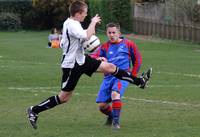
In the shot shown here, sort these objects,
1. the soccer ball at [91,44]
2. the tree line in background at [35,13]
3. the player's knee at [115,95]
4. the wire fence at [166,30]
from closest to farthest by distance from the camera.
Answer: the player's knee at [115,95] < the soccer ball at [91,44] < the wire fence at [166,30] < the tree line in background at [35,13]

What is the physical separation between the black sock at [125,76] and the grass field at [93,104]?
0.73 metres

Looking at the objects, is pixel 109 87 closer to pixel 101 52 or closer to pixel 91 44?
pixel 101 52

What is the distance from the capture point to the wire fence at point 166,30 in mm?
39969

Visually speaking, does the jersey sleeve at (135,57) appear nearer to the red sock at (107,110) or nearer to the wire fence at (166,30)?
the red sock at (107,110)

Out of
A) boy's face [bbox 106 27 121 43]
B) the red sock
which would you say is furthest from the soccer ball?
the red sock

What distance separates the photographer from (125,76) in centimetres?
1024

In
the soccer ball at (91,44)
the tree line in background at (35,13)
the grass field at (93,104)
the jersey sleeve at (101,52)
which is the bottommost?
the tree line in background at (35,13)

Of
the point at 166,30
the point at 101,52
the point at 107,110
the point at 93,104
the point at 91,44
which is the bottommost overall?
the point at 166,30

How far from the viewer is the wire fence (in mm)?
39969

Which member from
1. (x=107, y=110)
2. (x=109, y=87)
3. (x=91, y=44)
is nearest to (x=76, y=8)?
(x=91, y=44)

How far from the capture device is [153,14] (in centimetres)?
4597

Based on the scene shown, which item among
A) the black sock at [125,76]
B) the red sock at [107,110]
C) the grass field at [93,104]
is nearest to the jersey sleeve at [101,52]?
the black sock at [125,76]

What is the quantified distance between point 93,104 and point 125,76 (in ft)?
10.5

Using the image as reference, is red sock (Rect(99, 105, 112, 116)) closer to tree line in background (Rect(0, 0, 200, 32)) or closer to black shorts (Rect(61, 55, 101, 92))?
black shorts (Rect(61, 55, 101, 92))
